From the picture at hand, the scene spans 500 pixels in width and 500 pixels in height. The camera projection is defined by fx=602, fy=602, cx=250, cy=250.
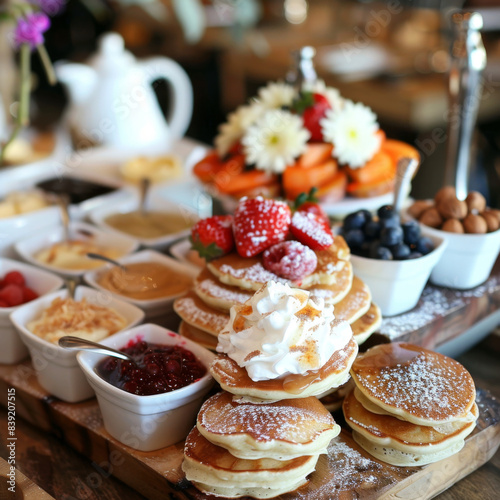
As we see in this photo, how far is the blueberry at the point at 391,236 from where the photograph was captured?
52.0 inches

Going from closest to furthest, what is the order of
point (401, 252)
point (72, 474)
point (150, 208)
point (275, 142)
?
point (72, 474), point (401, 252), point (275, 142), point (150, 208)

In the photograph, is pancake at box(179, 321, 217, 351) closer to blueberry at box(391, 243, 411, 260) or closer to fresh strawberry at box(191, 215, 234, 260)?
fresh strawberry at box(191, 215, 234, 260)

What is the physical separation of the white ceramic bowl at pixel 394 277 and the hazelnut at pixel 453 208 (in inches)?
3.9

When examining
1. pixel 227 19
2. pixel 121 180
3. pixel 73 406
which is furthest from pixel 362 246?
pixel 227 19

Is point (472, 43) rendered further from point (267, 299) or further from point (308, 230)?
point (267, 299)

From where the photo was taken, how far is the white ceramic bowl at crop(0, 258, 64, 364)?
1.34 m

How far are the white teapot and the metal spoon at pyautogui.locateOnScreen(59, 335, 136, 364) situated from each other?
1278 mm

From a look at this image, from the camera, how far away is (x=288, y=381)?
3.20ft

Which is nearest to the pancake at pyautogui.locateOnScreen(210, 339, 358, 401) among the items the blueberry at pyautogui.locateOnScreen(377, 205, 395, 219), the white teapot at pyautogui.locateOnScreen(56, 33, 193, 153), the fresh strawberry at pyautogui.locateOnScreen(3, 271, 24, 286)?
the blueberry at pyautogui.locateOnScreen(377, 205, 395, 219)

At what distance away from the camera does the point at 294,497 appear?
0.98m

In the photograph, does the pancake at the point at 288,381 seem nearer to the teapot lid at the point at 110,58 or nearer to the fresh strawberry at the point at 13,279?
the fresh strawberry at the point at 13,279

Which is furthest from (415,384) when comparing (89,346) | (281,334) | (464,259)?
(89,346)

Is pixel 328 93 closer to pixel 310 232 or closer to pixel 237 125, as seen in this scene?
pixel 237 125

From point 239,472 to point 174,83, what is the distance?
5.86ft
